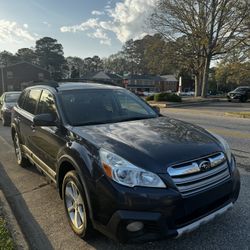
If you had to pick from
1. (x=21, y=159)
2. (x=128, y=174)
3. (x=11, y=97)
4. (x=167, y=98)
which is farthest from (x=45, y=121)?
(x=167, y=98)

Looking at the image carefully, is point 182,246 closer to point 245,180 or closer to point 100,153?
point 100,153

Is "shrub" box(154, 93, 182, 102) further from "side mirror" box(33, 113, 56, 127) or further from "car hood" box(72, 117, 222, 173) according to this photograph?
"side mirror" box(33, 113, 56, 127)

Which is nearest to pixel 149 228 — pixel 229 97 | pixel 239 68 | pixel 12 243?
pixel 12 243

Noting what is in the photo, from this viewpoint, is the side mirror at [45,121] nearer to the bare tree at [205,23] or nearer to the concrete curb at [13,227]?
the concrete curb at [13,227]

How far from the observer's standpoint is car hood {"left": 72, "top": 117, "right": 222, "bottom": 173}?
9.61 feet

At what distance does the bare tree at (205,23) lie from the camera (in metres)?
29.3

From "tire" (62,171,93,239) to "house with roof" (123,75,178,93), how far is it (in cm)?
9043

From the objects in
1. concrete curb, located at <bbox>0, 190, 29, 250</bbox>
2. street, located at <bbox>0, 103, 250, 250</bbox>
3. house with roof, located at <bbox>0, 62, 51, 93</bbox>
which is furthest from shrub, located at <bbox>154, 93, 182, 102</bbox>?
house with roof, located at <bbox>0, 62, 51, 93</bbox>

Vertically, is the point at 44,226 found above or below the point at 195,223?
below

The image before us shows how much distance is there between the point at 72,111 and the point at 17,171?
2923 millimetres

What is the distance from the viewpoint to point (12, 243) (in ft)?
11.0

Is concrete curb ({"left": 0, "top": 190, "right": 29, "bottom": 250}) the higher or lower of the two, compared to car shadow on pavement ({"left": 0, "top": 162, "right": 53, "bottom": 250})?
higher


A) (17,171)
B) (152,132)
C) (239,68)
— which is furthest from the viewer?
(239,68)

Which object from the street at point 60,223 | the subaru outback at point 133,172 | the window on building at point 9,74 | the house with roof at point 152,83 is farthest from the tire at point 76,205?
the house with roof at point 152,83
